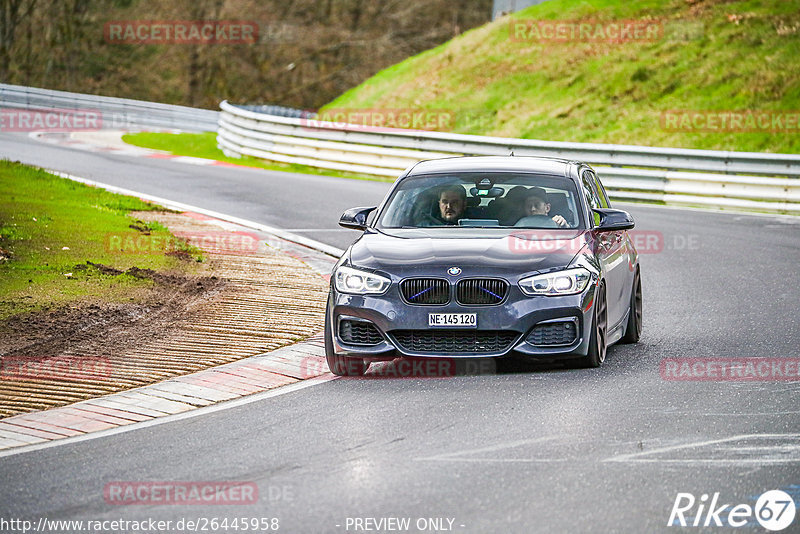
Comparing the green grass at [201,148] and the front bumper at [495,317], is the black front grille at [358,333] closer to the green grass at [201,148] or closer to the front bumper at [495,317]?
the front bumper at [495,317]

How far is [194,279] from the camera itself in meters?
13.1

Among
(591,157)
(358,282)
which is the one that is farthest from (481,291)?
(591,157)

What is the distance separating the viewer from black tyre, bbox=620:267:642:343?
414 inches

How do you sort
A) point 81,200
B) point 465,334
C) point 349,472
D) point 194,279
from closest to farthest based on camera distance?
point 349,472, point 465,334, point 194,279, point 81,200

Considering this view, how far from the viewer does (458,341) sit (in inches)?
350

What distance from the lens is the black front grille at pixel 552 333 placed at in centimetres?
890

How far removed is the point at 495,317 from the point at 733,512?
10.5ft

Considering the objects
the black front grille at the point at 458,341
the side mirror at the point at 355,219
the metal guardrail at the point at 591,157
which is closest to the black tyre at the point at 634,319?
the black front grille at the point at 458,341

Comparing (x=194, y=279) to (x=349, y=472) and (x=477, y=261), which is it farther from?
(x=349, y=472)

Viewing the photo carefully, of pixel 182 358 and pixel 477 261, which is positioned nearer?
pixel 477 261

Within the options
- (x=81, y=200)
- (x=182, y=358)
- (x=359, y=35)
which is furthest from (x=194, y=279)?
(x=359, y=35)

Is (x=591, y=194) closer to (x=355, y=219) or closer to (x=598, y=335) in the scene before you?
(x=598, y=335)

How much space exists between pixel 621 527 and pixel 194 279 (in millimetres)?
8133

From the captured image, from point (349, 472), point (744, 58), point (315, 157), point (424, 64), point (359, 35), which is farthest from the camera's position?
point (359, 35)
